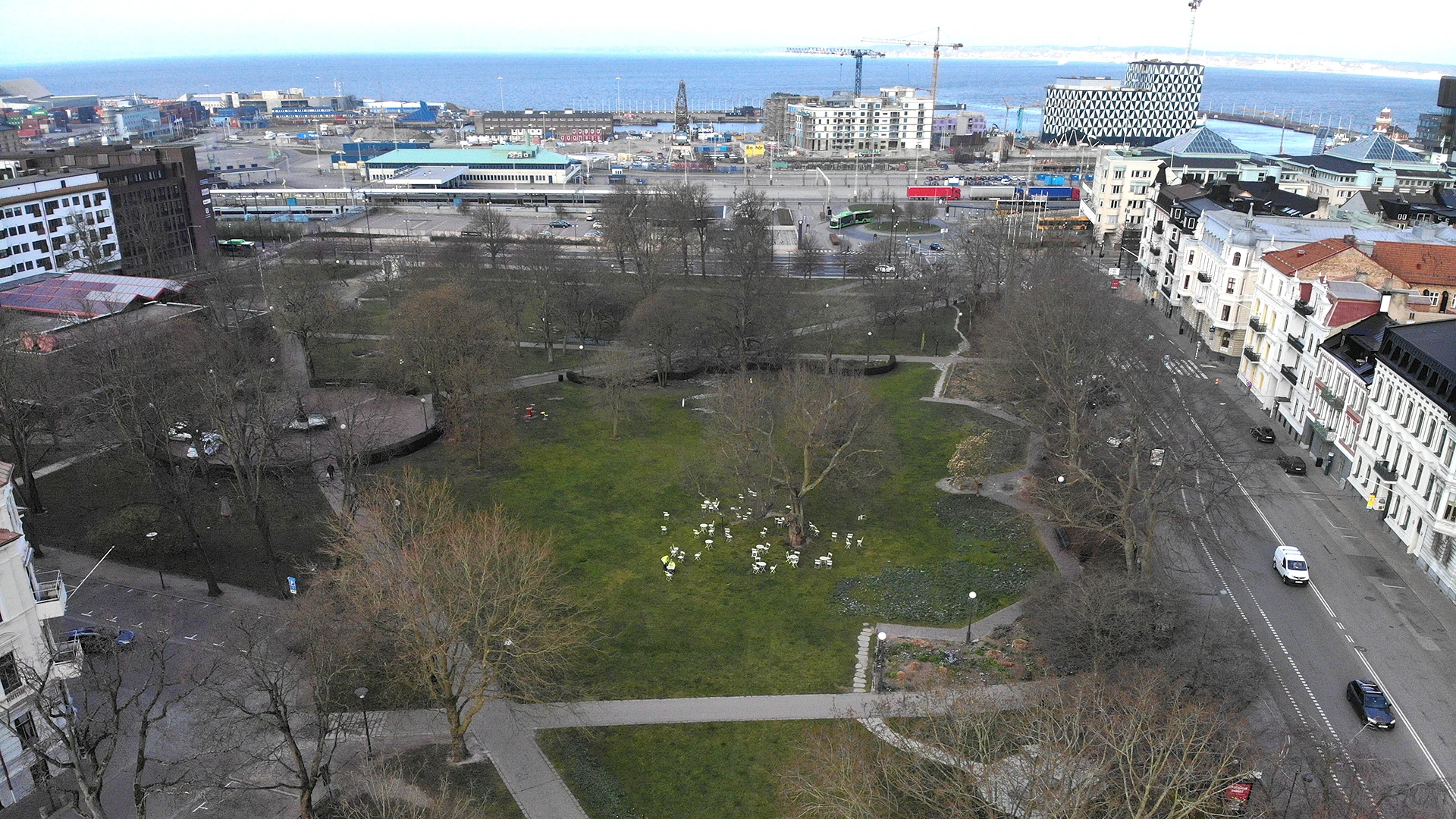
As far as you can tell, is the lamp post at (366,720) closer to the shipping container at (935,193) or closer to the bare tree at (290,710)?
the bare tree at (290,710)

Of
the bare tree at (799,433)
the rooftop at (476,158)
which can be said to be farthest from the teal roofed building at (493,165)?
the bare tree at (799,433)

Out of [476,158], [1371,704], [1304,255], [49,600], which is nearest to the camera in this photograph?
[49,600]

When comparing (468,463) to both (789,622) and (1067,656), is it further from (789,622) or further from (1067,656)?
(1067,656)

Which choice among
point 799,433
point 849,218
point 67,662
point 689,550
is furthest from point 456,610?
point 849,218

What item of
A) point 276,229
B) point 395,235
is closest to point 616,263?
point 395,235

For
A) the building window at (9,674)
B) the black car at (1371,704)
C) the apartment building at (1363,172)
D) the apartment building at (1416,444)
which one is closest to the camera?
the building window at (9,674)

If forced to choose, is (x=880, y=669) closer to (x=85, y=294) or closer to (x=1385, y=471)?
(x=1385, y=471)

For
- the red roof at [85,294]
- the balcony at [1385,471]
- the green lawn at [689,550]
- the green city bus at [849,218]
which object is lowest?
the green lawn at [689,550]
